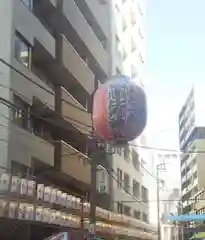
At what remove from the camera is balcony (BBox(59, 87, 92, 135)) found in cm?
2647

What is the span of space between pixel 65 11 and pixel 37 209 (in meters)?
12.8

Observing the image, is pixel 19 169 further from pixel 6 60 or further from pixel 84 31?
pixel 84 31

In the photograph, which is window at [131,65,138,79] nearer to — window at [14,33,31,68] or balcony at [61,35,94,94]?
balcony at [61,35,94,94]

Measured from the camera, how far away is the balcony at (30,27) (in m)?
21.1

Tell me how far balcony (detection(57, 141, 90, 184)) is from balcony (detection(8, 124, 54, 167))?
1.40 metres

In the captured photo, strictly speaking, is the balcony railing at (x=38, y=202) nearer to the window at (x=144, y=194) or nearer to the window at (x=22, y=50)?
the window at (x=22, y=50)

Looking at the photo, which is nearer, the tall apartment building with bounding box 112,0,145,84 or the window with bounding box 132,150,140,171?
the tall apartment building with bounding box 112,0,145,84

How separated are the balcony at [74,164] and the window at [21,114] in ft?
12.0

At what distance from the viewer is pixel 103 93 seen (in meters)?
14.2

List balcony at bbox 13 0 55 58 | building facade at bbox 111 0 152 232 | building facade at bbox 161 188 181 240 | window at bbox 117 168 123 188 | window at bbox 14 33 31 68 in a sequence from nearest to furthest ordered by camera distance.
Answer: balcony at bbox 13 0 55 58 < window at bbox 14 33 31 68 < window at bbox 117 168 123 188 < building facade at bbox 111 0 152 232 < building facade at bbox 161 188 181 240

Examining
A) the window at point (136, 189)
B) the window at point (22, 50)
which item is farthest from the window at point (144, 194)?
the window at point (22, 50)

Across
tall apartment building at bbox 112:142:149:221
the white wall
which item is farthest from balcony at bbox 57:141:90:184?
tall apartment building at bbox 112:142:149:221

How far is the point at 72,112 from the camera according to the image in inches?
1122

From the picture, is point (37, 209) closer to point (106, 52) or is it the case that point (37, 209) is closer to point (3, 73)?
point (3, 73)
